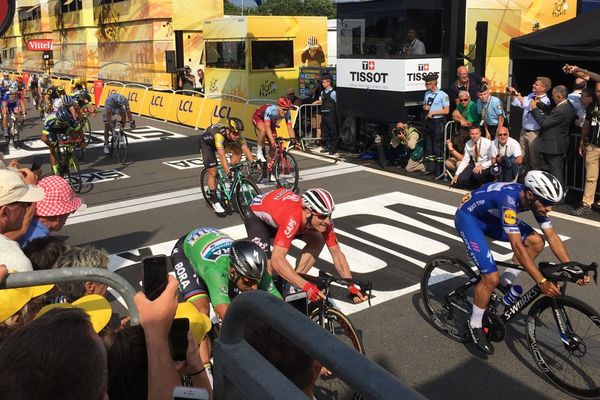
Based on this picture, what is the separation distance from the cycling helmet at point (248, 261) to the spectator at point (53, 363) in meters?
2.20

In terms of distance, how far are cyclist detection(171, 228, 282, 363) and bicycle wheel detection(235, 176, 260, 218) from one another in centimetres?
443

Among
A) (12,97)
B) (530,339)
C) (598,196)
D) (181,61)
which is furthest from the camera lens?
(181,61)

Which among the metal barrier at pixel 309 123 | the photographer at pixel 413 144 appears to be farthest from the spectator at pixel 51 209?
the metal barrier at pixel 309 123

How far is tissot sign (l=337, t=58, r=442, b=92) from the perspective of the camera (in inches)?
532

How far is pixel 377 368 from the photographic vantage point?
1.06 metres

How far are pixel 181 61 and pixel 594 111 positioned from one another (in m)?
24.5

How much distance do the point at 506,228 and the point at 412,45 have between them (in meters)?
9.54

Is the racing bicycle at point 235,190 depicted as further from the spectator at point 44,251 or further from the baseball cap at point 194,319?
the baseball cap at point 194,319

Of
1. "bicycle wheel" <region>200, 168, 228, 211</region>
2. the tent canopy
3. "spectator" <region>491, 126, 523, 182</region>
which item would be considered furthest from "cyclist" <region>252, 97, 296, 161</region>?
the tent canopy

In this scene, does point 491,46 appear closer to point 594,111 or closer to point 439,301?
point 594,111

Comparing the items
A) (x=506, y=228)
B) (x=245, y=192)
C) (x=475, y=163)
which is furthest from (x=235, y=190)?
(x=506, y=228)

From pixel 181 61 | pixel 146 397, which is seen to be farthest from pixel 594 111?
pixel 181 61

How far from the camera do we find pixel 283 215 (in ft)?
16.6

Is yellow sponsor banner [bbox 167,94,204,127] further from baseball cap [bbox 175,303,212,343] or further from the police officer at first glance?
baseball cap [bbox 175,303,212,343]
